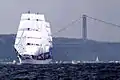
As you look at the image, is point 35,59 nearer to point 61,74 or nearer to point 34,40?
point 34,40

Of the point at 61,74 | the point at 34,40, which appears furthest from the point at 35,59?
the point at 61,74

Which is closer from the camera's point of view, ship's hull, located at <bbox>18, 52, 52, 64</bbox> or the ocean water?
the ocean water

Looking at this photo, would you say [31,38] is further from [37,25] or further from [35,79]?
[35,79]

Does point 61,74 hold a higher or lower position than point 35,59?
lower

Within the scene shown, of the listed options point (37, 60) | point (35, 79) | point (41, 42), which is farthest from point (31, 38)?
point (35, 79)

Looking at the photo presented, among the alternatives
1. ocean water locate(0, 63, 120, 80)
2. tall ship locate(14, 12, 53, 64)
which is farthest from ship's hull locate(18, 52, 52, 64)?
ocean water locate(0, 63, 120, 80)

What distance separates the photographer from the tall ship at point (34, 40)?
590 feet

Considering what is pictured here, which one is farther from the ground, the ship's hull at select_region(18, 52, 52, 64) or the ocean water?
the ship's hull at select_region(18, 52, 52, 64)

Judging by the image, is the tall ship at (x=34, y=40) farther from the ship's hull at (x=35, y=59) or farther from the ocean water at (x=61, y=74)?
the ocean water at (x=61, y=74)

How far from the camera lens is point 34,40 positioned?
618 ft

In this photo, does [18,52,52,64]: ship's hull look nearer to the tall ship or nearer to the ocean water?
the tall ship

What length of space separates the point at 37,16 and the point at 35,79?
427 feet

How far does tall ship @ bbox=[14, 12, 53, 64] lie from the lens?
17991 cm

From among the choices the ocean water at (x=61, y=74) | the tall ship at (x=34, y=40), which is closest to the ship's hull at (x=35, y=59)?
the tall ship at (x=34, y=40)
